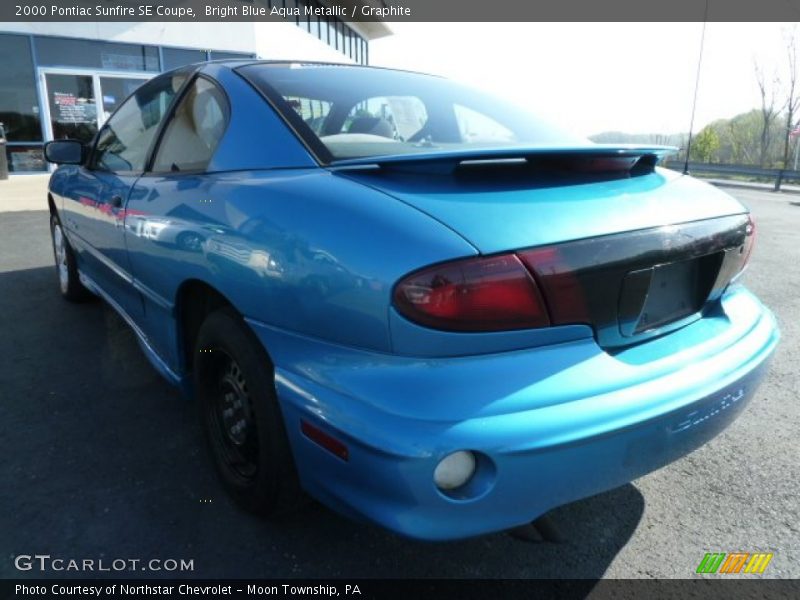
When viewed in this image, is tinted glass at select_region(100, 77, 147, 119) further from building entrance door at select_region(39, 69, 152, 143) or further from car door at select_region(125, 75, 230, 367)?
car door at select_region(125, 75, 230, 367)

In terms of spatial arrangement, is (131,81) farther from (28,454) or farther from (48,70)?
(28,454)

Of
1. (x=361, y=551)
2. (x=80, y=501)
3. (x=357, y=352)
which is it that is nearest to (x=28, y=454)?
(x=80, y=501)

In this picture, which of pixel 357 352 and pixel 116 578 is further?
pixel 116 578

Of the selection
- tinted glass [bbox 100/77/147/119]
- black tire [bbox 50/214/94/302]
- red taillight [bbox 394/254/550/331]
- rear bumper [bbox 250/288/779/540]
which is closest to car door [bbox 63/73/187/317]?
black tire [bbox 50/214/94/302]

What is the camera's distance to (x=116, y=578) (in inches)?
69.9

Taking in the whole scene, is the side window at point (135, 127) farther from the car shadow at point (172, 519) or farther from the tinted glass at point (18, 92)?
the tinted glass at point (18, 92)

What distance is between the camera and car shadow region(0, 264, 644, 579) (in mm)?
1836

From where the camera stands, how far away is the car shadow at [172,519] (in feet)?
6.02

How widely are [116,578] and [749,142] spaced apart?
55.7m

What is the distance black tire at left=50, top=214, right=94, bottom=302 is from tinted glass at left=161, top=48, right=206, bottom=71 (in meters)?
11.9

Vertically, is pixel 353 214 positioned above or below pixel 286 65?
below

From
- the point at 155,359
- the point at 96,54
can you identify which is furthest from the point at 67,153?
the point at 96,54

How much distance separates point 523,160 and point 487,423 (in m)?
0.80

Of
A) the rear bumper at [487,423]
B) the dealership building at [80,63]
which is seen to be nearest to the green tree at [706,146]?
the dealership building at [80,63]
